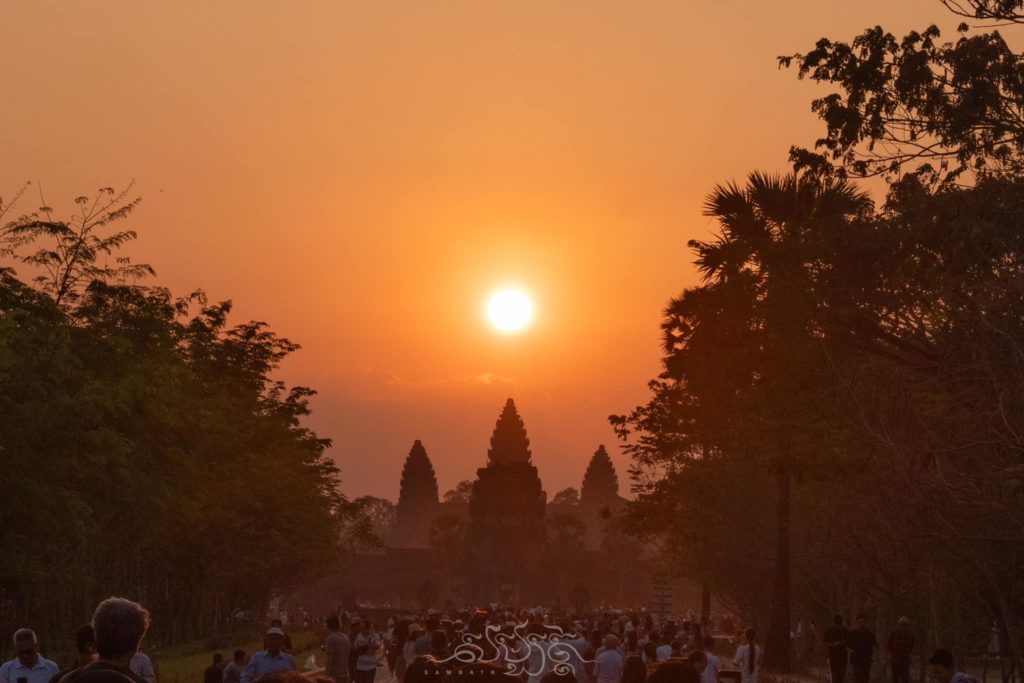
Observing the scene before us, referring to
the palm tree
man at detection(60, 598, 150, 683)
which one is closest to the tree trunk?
the palm tree

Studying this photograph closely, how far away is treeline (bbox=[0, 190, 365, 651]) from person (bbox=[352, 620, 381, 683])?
900 centimetres

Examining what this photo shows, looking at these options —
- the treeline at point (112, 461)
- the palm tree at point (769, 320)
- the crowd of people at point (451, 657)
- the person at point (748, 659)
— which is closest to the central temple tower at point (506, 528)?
the treeline at point (112, 461)

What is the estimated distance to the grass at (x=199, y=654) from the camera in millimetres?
36562

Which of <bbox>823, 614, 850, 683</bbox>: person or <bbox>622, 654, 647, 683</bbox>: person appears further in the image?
<bbox>823, 614, 850, 683</bbox>: person

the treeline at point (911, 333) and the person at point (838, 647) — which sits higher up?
the treeline at point (911, 333)

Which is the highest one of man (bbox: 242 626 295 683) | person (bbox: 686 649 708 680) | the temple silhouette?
the temple silhouette

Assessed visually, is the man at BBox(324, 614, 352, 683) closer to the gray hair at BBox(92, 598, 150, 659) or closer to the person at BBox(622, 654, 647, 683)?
the person at BBox(622, 654, 647, 683)

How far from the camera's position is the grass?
3656 cm

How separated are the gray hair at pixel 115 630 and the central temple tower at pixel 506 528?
516 feet

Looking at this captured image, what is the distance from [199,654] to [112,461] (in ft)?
49.1

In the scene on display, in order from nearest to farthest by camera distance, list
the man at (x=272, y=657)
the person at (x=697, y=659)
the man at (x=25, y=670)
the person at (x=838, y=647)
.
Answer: the man at (x=25, y=670), the man at (x=272, y=657), the person at (x=697, y=659), the person at (x=838, y=647)

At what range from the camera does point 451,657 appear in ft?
51.2

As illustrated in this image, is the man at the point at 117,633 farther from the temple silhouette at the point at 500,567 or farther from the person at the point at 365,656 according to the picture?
the temple silhouette at the point at 500,567

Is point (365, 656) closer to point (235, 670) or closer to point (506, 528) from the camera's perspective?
point (235, 670)
